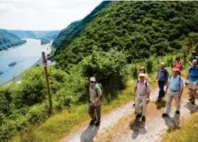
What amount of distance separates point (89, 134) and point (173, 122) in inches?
122

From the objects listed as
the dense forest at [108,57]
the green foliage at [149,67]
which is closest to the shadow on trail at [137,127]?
the dense forest at [108,57]

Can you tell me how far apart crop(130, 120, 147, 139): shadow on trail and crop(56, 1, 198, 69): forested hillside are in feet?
129

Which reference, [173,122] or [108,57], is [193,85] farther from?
[108,57]

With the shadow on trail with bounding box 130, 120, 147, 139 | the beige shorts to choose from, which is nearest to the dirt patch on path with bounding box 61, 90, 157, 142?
the shadow on trail with bounding box 130, 120, 147, 139

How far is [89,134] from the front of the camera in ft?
40.7

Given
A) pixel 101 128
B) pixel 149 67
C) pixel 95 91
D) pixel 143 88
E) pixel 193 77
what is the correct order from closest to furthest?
1. pixel 143 88
2. pixel 95 91
3. pixel 101 128
4. pixel 193 77
5. pixel 149 67

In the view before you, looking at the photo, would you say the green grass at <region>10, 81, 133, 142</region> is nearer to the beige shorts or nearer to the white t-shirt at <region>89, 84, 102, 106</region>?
the white t-shirt at <region>89, 84, 102, 106</region>

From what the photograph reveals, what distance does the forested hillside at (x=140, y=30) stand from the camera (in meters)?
55.0

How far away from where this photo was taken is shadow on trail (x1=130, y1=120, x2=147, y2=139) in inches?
458

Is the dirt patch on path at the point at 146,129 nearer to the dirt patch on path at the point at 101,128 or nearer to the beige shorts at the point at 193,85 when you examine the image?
the dirt patch on path at the point at 101,128

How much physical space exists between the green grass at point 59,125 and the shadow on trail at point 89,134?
858mm

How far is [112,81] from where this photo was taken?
17344 mm

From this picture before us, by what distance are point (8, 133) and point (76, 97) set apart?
3.67 meters

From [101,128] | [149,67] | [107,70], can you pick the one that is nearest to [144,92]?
[101,128]
